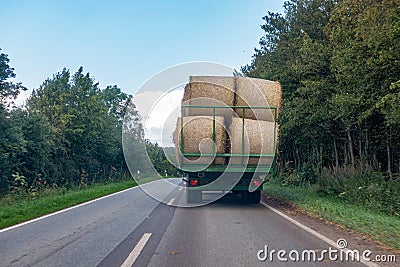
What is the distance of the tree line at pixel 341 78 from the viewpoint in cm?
1153

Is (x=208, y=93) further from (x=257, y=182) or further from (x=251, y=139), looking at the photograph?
(x=257, y=182)

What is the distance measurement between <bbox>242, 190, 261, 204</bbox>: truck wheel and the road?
2.19 metres

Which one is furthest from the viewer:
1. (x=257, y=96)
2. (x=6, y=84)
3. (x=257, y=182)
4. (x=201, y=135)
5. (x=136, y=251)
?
(x=6, y=84)

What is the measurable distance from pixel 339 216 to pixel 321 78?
301 inches

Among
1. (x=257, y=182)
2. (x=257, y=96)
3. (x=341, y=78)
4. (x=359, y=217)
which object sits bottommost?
(x=359, y=217)

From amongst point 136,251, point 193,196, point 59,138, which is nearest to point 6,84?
point 59,138

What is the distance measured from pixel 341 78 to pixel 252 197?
185 inches

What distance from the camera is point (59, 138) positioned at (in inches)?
1162

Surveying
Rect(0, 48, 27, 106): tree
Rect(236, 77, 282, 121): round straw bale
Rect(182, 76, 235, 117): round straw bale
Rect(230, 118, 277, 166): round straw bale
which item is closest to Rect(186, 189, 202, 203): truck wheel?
Rect(230, 118, 277, 166): round straw bale

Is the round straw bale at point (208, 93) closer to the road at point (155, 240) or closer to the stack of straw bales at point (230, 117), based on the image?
the stack of straw bales at point (230, 117)

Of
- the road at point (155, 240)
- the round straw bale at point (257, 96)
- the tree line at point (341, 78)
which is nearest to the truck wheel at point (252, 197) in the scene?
the road at point (155, 240)

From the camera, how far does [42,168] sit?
26.3 m

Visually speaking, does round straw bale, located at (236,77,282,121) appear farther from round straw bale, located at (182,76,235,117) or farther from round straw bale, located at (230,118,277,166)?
round straw bale, located at (230,118,277,166)

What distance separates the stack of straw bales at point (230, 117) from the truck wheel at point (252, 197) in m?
1.59
